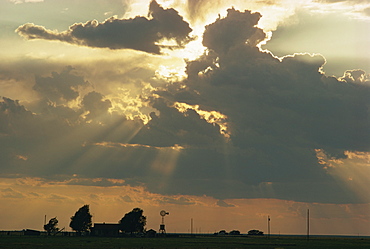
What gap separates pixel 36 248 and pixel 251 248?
45.7 meters

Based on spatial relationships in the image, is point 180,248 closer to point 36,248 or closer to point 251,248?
point 251,248

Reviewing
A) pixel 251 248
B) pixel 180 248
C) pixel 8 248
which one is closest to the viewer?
pixel 8 248

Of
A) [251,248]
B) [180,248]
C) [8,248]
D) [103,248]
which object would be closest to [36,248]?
[8,248]

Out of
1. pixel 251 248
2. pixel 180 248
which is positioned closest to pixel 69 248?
pixel 180 248

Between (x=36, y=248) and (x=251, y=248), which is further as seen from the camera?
(x=251, y=248)

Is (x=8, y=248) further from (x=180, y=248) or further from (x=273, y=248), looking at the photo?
(x=273, y=248)

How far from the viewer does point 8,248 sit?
104 m

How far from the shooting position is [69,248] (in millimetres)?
107188

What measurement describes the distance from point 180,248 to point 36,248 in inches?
1115

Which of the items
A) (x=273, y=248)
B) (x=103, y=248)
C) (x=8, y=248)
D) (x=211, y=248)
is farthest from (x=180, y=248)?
(x=8, y=248)

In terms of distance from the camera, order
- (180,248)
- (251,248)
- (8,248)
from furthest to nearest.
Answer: (251,248) → (180,248) → (8,248)

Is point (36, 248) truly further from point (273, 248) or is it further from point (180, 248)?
point (273, 248)

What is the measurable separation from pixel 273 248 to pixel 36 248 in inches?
2050

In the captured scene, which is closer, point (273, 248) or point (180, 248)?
point (180, 248)
